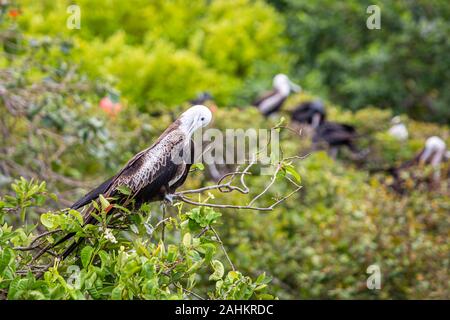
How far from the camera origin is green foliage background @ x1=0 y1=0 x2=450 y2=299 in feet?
8.60

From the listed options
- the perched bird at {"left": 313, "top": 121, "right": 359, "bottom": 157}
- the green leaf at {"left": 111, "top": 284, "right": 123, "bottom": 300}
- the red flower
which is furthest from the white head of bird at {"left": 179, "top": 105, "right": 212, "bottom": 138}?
the perched bird at {"left": 313, "top": 121, "right": 359, "bottom": 157}

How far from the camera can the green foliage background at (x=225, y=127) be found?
8.60 ft

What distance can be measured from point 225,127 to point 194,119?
4.54m

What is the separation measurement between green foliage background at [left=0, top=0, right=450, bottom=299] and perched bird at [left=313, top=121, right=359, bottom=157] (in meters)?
0.19

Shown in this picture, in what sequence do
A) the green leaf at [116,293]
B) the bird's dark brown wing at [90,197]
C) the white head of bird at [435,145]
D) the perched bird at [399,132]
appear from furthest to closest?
the perched bird at [399,132] < the white head of bird at [435,145] < the bird's dark brown wing at [90,197] < the green leaf at [116,293]

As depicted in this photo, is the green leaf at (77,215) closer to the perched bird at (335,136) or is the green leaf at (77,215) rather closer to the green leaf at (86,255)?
the green leaf at (86,255)

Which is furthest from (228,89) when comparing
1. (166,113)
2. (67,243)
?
(67,243)

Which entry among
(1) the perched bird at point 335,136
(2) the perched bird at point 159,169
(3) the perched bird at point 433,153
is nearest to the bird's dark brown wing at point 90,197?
(2) the perched bird at point 159,169

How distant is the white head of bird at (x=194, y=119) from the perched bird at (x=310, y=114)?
6168 mm

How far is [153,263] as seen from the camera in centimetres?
243

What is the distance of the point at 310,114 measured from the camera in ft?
30.6

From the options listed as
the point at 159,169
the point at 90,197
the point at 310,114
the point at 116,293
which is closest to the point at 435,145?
the point at 310,114

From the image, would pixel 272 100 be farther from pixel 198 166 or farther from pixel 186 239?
pixel 186 239
